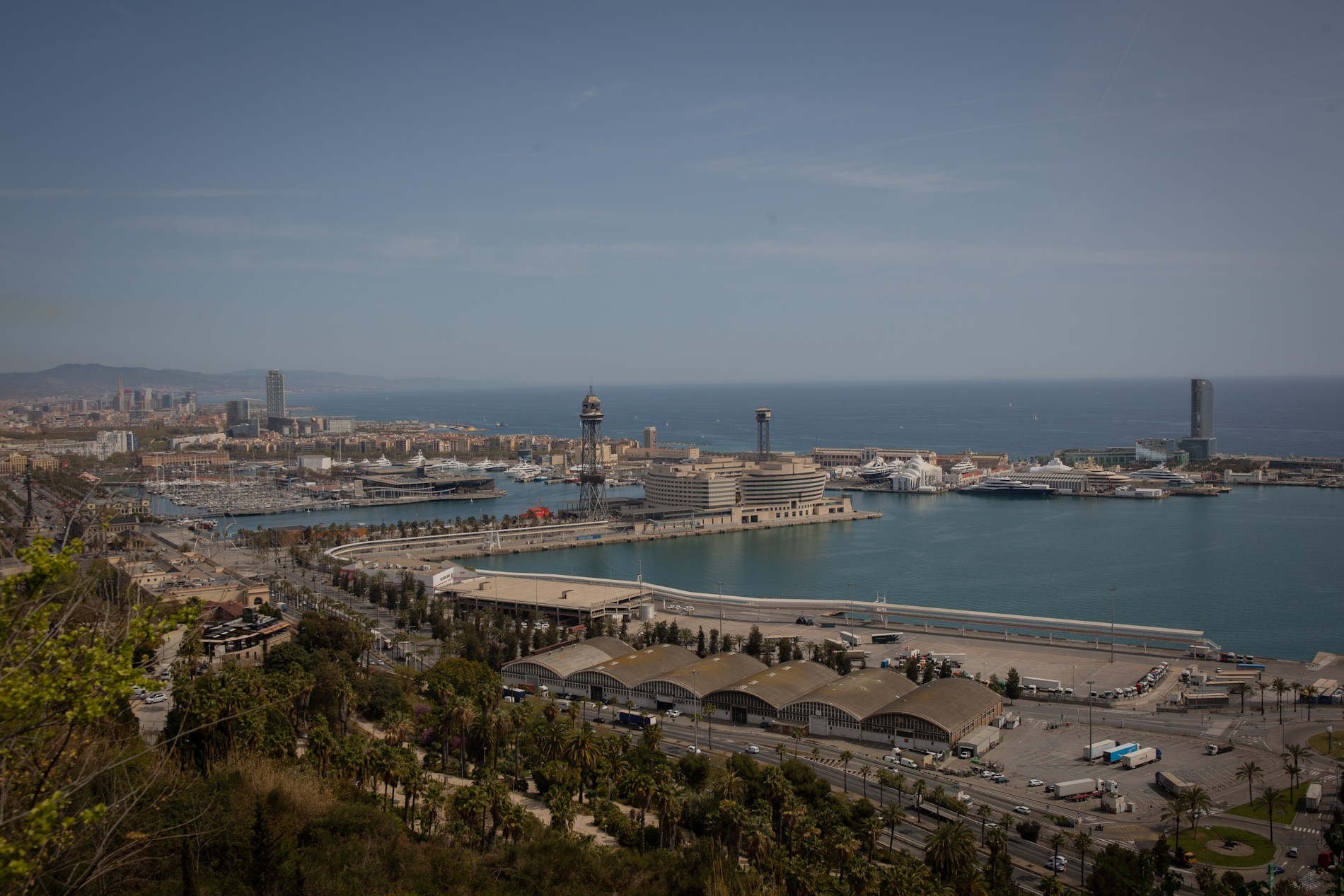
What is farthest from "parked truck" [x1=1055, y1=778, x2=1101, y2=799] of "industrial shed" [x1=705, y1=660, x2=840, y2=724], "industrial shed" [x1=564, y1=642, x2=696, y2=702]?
"industrial shed" [x1=564, y1=642, x2=696, y2=702]

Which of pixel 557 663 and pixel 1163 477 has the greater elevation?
pixel 1163 477

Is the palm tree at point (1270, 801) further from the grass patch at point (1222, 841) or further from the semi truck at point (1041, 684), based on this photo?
the semi truck at point (1041, 684)

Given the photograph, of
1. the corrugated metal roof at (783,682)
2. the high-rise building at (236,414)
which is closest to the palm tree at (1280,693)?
the corrugated metal roof at (783,682)

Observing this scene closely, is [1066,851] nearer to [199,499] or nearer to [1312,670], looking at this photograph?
[1312,670]

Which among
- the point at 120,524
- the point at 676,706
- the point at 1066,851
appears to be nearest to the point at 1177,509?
the point at 676,706

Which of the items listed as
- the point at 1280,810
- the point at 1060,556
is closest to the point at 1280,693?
the point at 1280,810

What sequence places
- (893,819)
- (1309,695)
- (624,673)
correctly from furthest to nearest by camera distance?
(624,673) < (1309,695) < (893,819)

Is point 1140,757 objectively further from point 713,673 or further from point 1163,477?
point 1163,477
